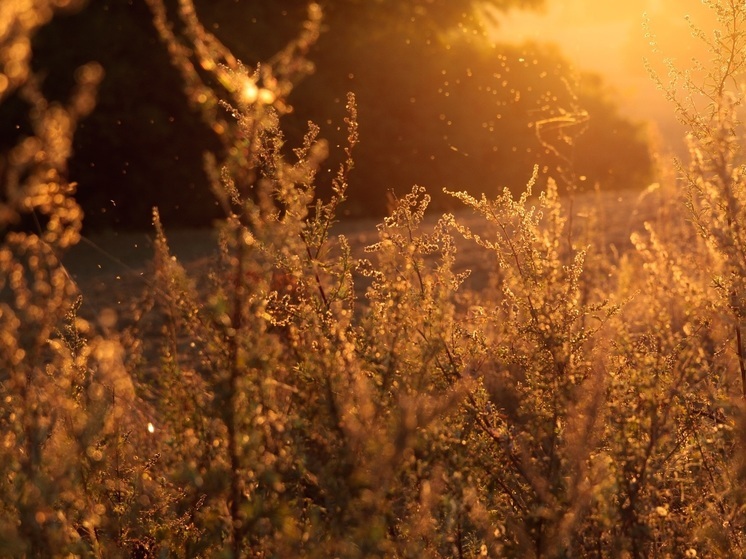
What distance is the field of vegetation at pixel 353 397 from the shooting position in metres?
2.46

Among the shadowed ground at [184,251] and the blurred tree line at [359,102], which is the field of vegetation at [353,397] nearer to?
the shadowed ground at [184,251]

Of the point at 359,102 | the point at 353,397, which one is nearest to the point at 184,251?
the point at 359,102

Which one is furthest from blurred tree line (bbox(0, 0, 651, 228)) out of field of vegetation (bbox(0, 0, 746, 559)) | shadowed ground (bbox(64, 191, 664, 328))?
field of vegetation (bbox(0, 0, 746, 559))

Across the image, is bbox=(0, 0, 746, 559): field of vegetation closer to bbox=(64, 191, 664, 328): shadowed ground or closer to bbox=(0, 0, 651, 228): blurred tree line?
bbox=(64, 191, 664, 328): shadowed ground

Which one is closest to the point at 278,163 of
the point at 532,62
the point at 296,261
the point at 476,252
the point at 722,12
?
the point at 296,261

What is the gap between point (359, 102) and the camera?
1460 centimetres

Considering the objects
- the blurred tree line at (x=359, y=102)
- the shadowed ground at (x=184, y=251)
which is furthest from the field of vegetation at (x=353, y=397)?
the blurred tree line at (x=359, y=102)

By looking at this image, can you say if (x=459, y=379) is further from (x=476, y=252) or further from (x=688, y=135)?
(x=476, y=252)

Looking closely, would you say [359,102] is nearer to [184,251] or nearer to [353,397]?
[184,251]

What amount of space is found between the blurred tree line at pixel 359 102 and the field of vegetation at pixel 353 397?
720 cm

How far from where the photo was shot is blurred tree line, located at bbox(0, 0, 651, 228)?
12750mm

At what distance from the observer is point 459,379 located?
10.6ft

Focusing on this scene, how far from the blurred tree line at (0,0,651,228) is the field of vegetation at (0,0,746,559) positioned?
23.6ft

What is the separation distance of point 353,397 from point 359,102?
12085 mm
